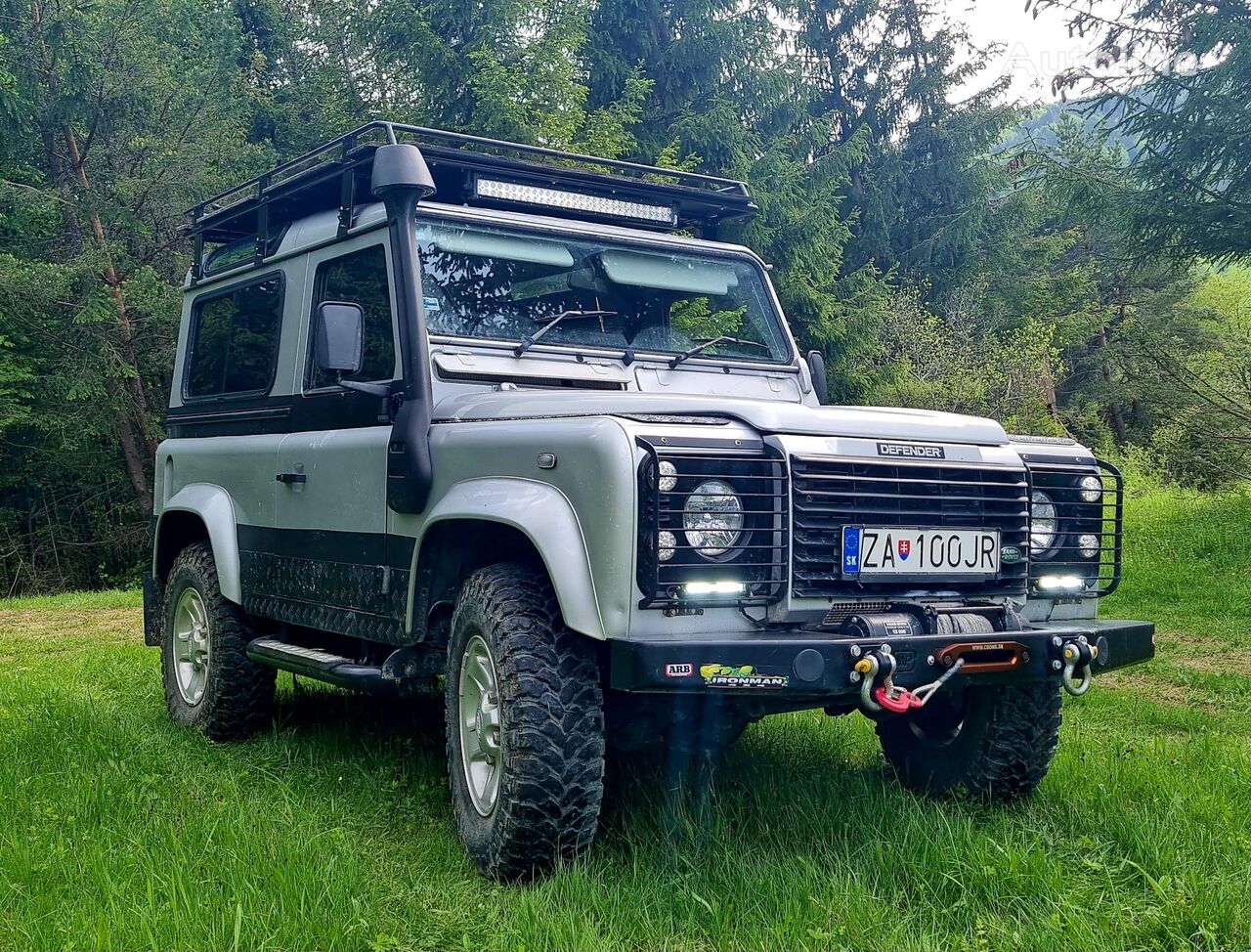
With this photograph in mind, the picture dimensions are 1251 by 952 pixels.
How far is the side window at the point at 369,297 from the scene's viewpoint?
16.2 feet

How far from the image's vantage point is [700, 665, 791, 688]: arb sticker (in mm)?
3481

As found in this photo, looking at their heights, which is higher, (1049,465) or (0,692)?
(1049,465)

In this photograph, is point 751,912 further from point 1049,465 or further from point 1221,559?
point 1221,559

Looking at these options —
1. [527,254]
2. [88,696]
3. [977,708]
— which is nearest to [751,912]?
[977,708]

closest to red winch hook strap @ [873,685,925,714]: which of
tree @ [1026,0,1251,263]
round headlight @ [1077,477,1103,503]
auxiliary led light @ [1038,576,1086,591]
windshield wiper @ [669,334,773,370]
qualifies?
auxiliary led light @ [1038,576,1086,591]

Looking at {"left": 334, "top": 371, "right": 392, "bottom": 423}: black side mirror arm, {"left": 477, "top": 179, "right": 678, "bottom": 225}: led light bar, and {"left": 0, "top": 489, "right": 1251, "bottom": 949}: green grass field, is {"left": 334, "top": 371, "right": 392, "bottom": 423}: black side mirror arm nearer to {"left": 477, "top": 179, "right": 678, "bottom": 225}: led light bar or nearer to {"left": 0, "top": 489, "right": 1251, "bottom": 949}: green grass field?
{"left": 477, "top": 179, "right": 678, "bottom": 225}: led light bar

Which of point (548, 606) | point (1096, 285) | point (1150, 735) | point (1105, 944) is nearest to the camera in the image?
point (1105, 944)

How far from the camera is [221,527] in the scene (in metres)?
6.14

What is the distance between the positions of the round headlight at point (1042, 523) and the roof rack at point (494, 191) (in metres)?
2.22

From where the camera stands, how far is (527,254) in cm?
518

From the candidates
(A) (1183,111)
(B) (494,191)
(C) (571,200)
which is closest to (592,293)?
(C) (571,200)

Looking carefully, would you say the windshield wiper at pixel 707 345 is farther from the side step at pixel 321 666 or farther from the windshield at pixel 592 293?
the side step at pixel 321 666

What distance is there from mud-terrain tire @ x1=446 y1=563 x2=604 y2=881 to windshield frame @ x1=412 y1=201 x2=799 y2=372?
119 cm

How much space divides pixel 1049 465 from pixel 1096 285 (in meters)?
31.3
